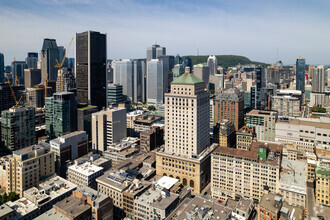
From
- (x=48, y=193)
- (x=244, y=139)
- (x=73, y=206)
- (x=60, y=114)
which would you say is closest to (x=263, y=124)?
(x=244, y=139)

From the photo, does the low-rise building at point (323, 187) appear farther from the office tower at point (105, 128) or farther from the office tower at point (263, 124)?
the office tower at point (105, 128)

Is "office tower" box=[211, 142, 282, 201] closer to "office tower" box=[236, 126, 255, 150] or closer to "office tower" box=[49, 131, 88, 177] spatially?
"office tower" box=[236, 126, 255, 150]

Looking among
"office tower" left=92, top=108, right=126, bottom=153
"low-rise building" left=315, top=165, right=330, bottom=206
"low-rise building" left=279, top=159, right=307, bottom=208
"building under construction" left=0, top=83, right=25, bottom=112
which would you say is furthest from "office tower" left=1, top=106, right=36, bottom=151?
"low-rise building" left=315, top=165, right=330, bottom=206

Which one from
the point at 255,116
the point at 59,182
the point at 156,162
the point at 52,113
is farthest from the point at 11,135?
the point at 255,116

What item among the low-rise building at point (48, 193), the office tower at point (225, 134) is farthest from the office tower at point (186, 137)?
the low-rise building at point (48, 193)

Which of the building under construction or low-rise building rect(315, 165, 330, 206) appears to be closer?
low-rise building rect(315, 165, 330, 206)

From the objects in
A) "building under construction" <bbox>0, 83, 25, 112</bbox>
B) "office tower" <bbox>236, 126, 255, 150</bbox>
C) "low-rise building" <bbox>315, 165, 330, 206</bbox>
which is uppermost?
"building under construction" <bbox>0, 83, 25, 112</bbox>

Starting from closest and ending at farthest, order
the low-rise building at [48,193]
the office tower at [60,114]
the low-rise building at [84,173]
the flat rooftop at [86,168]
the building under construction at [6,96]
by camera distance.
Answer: the low-rise building at [48,193]
the low-rise building at [84,173]
the flat rooftop at [86,168]
the office tower at [60,114]
the building under construction at [6,96]
